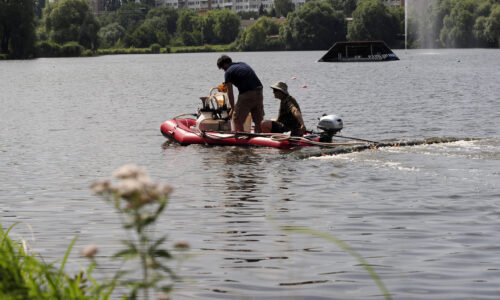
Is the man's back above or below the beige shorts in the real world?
above

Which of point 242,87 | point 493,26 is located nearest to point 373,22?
point 493,26

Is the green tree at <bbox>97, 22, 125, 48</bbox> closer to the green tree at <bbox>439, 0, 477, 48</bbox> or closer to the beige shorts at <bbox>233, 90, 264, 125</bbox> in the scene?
the green tree at <bbox>439, 0, 477, 48</bbox>

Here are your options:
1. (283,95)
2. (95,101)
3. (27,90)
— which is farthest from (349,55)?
(283,95)

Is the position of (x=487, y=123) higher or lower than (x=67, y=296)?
lower

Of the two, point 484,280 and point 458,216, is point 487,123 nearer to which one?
point 458,216

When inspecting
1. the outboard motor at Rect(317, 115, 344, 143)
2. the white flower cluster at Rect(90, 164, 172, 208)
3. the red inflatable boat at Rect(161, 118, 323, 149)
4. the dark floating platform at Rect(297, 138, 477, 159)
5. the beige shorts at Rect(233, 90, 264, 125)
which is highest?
the white flower cluster at Rect(90, 164, 172, 208)

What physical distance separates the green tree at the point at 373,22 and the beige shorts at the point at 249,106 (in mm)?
124999

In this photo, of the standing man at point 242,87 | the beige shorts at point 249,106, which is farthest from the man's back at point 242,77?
the beige shorts at point 249,106

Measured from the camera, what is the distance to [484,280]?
7074 mm

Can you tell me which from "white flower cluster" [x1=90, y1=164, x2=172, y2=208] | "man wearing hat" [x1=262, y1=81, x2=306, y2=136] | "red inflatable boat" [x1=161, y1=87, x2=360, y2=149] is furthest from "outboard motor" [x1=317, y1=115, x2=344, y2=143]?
"white flower cluster" [x1=90, y1=164, x2=172, y2=208]

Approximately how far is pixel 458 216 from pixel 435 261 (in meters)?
2.32

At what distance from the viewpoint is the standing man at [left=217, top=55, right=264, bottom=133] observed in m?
16.5

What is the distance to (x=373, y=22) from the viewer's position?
13975 centimetres

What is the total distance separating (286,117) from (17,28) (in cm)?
8722
